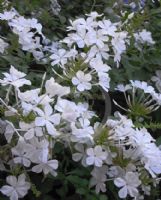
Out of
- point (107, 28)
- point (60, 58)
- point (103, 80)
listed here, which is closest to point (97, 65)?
point (103, 80)

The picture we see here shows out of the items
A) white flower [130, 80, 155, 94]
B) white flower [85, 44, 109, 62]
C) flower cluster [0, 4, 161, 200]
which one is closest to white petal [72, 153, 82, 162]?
flower cluster [0, 4, 161, 200]

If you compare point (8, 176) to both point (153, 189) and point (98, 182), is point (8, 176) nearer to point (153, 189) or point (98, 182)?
point (98, 182)

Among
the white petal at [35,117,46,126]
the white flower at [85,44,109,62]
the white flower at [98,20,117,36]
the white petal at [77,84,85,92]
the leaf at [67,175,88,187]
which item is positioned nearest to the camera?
the white petal at [35,117,46,126]

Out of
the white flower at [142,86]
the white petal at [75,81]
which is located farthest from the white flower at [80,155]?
the white flower at [142,86]

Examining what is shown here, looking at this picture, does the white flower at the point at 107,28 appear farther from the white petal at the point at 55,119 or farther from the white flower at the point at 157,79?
the white petal at the point at 55,119

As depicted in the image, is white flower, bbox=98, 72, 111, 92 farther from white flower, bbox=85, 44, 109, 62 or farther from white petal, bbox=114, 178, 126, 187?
white petal, bbox=114, 178, 126, 187
